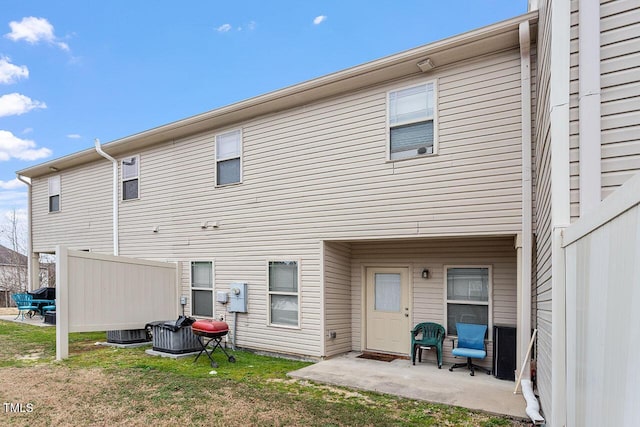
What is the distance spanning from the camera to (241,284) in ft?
25.9

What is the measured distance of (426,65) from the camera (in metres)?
5.96

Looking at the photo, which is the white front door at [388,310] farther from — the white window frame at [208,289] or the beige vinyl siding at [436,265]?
the white window frame at [208,289]

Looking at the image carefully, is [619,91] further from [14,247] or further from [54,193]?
[14,247]

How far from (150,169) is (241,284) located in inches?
165

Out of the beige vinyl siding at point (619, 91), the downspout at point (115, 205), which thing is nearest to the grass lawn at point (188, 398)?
the beige vinyl siding at point (619, 91)

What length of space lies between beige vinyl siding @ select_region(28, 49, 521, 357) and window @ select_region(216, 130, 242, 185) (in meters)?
0.16

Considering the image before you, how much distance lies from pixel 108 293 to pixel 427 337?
244 inches

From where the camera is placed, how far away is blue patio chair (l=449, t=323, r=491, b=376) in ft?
19.6

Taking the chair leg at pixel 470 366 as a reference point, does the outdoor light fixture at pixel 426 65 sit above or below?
above

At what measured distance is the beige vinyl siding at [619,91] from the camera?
258 centimetres

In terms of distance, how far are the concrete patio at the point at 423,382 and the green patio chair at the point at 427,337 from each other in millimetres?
220

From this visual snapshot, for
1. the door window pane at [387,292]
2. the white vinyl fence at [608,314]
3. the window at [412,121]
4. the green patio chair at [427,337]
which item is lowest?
the green patio chair at [427,337]

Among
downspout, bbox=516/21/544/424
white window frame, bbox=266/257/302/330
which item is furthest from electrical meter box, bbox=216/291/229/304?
downspout, bbox=516/21/544/424

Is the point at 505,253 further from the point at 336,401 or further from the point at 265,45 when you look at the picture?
the point at 265,45
